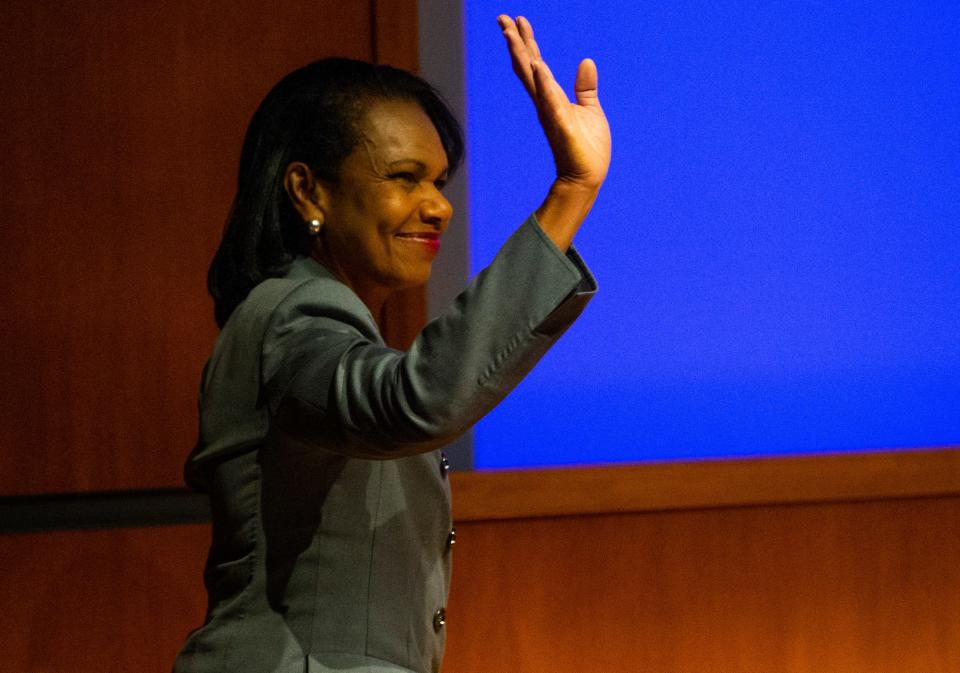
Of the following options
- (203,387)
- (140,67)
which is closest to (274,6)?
(140,67)

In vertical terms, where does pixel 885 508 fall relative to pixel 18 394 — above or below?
below

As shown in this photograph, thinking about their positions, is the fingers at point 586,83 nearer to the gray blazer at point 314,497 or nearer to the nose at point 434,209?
the gray blazer at point 314,497

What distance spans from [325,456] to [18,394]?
3.28ft

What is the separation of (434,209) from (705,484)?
97 cm

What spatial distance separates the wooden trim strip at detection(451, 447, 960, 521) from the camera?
1.87 metres

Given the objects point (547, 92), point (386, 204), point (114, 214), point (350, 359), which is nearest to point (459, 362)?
point (350, 359)

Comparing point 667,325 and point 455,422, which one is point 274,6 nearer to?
point 667,325

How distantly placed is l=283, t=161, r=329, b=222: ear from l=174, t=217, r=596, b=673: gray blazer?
58 millimetres

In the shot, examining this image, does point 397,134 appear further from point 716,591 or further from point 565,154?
point 716,591

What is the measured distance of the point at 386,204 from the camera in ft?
3.61

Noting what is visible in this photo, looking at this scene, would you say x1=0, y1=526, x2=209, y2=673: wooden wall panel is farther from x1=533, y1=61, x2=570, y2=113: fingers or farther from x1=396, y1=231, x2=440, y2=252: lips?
x1=533, y1=61, x2=570, y2=113: fingers

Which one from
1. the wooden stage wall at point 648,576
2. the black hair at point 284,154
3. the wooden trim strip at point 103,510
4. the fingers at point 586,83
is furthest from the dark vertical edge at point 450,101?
Answer: the fingers at point 586,83

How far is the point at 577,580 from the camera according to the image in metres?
1.93

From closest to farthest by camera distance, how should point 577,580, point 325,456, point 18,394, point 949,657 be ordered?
1. point 325,456
2. point 18,394
3. point 577,580
4. point 949,657
